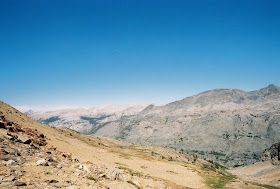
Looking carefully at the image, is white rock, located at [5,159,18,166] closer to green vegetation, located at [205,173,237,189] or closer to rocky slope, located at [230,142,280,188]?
green vegetation, located at [205,173,237,189]

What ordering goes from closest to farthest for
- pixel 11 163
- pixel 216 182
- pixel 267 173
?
pixel 11 163, pixel 216 182, pixel 267 173

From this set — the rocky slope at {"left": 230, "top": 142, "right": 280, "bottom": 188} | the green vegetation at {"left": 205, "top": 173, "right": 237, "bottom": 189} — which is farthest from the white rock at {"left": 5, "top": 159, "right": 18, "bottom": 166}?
the rocky slope at {"left": 230, "top": 142, "right": 280, "bottom": 188}

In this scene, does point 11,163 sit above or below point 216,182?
above

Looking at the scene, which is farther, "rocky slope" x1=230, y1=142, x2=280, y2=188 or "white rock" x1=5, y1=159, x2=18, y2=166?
"rocky slope" x1=230, y1=142, x2=280, y2=188

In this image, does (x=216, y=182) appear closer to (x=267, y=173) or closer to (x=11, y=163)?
(x=11, y=163)

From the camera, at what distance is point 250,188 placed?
4419 centimetres

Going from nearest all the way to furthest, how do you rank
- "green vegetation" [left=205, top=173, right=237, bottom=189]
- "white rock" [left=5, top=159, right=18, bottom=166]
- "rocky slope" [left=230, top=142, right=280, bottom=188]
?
"white rock" [left=5, top=159, right=18, bottom=166], "green vegetation" [left=205, top=173, right=237, bottom=189], "rocky slope" [left=230, top=142, right=280, bottom=188]

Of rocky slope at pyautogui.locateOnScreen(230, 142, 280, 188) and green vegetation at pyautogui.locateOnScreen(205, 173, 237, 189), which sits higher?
green vegetation at pyautogui.locateOnScreen(205, 173, 237, 189)

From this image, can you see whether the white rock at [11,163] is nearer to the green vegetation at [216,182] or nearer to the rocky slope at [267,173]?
the green vegetation at [216,182]

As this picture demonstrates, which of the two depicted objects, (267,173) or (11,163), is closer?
(11,163)

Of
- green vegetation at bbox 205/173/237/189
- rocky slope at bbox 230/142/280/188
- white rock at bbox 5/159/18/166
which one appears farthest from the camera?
rocky slope at bbox 230/142/280/188

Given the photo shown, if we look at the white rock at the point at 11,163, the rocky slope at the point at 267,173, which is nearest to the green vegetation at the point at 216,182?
the rocky slope at the point at 267,173

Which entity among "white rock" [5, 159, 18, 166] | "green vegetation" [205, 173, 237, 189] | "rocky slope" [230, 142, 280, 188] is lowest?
"rocky slope" [230, 142, 280, 188]

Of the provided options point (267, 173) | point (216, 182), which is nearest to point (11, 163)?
point (216, 182)
